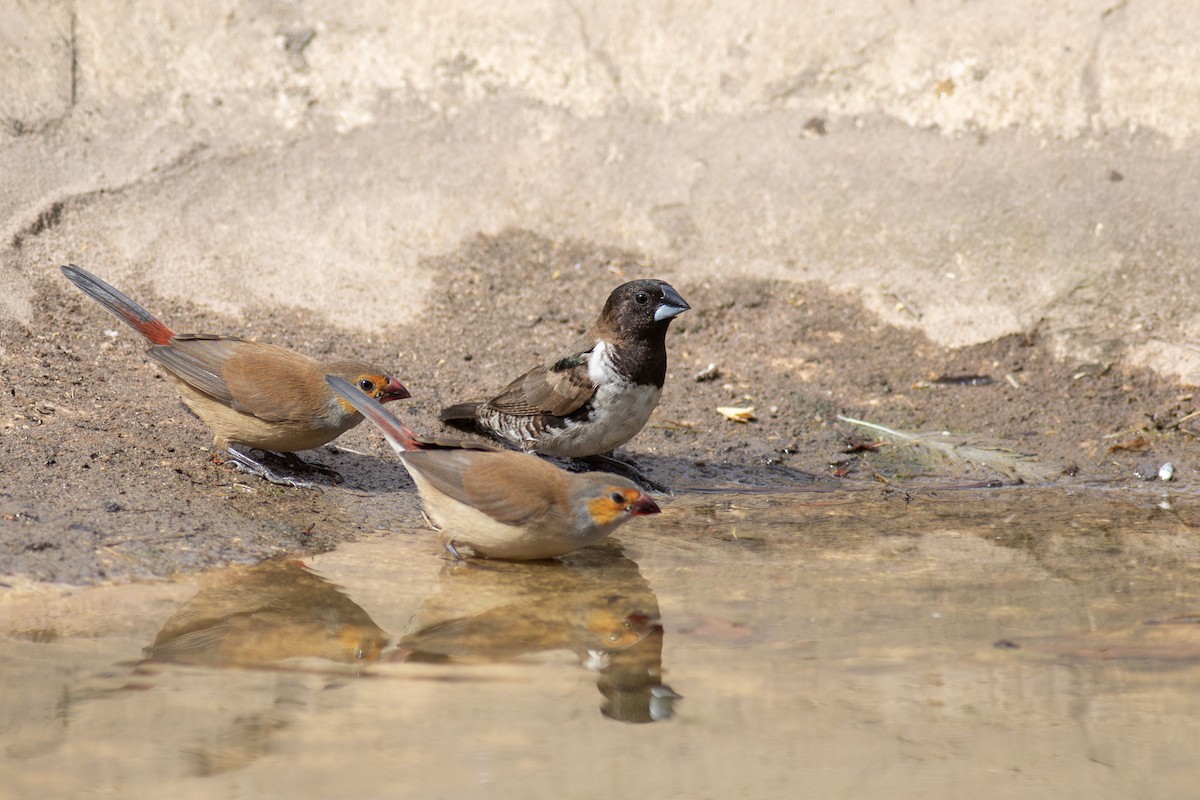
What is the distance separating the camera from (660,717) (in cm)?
357

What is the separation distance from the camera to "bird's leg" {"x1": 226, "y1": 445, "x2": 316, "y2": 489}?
5.43 m

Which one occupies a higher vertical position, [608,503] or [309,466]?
[309,466]

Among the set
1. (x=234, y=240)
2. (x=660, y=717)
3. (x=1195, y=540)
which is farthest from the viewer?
(x=234, y=240)

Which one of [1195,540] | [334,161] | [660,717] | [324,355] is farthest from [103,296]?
[1195,540]

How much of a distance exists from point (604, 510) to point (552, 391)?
1376mm

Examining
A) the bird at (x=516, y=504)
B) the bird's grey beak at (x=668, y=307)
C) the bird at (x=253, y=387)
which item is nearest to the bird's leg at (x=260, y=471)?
the bird at (x=253, y=387)

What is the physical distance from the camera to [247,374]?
5293mm

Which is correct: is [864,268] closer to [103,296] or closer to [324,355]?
[324,355]

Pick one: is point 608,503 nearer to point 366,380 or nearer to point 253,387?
point 366,380

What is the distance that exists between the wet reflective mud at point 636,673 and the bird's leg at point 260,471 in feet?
2.08

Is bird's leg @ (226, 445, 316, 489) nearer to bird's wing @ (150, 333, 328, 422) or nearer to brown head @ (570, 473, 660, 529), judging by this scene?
bird's wing @ (150, 333, 328, 422)

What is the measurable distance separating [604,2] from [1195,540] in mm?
5121

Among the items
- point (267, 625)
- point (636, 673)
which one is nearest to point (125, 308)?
point (267, 625)

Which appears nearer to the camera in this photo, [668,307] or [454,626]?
[454,626]
